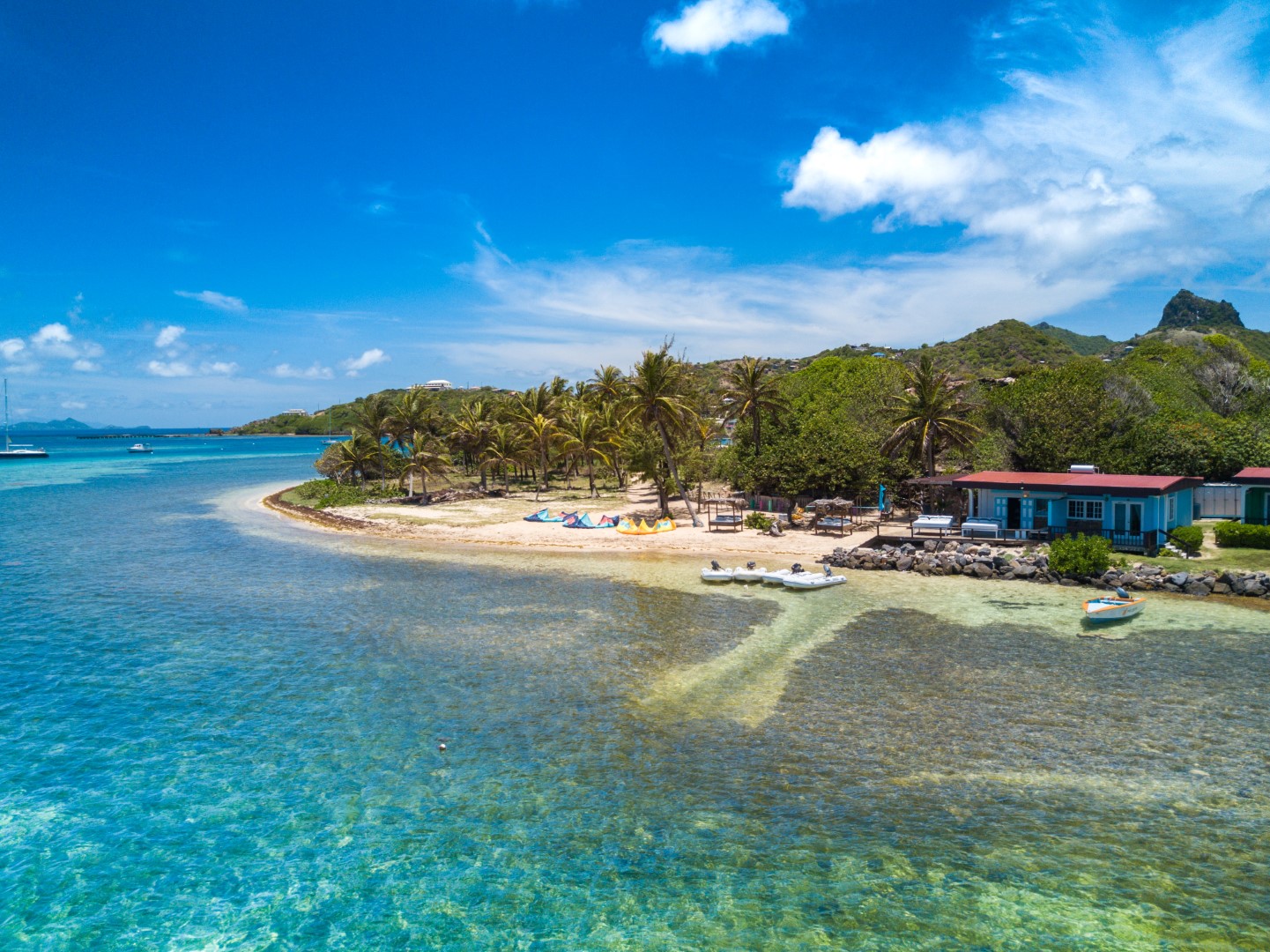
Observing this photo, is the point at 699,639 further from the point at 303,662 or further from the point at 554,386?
the point at 554,386

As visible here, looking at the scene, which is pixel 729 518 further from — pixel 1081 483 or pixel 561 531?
pixel 1081 483

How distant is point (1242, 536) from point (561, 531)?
32.6 meters

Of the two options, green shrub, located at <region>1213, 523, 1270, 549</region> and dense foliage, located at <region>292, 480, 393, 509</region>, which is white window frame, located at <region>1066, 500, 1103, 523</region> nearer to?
green shrub, located at <region>1213, 523, 1270, 549</region>

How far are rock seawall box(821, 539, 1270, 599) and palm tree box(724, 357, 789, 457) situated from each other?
45.4ft

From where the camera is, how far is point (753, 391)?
44.1 metres

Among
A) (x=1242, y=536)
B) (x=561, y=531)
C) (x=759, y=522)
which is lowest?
(x=561, y=531)

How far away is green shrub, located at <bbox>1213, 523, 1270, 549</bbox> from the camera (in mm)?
30969

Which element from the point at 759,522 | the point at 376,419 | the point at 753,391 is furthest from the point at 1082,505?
the point at 376,419

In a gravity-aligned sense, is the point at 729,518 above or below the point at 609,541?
above

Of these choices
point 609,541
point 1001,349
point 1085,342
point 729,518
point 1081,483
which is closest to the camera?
point 1081,483

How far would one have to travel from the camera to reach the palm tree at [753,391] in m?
43.9

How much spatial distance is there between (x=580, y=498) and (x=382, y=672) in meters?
37.5

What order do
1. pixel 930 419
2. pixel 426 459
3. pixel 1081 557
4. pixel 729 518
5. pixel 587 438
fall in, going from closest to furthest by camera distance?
pixel 1081 557, pixel 930 419, pixel 729 518, pixel 426 459, pixel 587 438

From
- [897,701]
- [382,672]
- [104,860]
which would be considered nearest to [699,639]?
[897,701]
